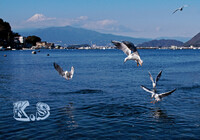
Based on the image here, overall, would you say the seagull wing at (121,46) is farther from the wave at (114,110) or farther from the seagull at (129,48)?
the wave at (114,110)

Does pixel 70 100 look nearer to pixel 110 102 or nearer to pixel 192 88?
pixel 110 102

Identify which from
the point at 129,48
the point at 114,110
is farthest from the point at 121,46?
the point at 114,110

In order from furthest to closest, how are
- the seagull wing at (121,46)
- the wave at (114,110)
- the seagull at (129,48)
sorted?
the wave at (114,110), the seagull wing at (121,46), the seagull at (129,48)

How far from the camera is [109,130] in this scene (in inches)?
557

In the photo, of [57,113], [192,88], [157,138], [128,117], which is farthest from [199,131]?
[192,88]

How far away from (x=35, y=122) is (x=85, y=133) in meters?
3.59

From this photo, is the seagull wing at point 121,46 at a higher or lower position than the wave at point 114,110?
higher

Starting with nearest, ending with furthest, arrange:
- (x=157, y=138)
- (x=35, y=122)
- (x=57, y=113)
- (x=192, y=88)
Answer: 1. (x=157, y=138)
2. (x=35, y=122)
3. (x=57, y=113)
4. (x=192, y=88)

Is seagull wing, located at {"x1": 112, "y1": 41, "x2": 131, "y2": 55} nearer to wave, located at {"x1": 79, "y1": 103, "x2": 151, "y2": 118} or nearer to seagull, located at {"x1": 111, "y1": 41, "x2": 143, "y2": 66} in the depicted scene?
seagull, located at {"x1": 111, "y1": 41, "x2": 143, "y2": 66}

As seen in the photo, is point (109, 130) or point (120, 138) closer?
point (120, 138)

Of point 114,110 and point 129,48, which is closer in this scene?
point 129,48

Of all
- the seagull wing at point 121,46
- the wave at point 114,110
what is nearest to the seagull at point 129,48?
the seagull wing at point 121,46

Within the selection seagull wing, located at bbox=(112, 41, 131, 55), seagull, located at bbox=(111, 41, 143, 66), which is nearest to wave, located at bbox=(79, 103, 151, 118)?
seagull, located at bbox=(111, 41, 143, 66)

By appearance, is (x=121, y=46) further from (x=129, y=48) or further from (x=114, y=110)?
(x=114, y=110)
